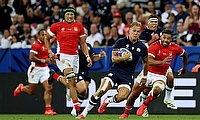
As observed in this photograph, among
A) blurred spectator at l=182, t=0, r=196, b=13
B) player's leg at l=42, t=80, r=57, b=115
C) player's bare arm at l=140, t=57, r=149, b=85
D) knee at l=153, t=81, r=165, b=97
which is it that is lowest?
player's leg at l=42, t=80, r=57, b=115

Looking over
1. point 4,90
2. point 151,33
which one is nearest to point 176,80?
point 151,33

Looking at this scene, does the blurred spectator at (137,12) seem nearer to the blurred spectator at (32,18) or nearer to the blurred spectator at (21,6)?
the blurred spectator at (32,18)

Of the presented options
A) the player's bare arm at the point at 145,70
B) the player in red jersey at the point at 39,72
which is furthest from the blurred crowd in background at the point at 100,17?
the player's bare arm at the point at 145,70

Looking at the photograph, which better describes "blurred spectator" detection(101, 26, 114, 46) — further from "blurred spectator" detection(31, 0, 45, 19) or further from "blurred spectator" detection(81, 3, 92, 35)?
"blurred spectator" detection(31, 0, 45, 19)

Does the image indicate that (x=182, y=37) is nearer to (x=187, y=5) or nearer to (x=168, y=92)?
(x=187, y=5)

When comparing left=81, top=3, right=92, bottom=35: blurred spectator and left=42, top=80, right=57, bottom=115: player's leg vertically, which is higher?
left=81, top=3, right=92, bottom=35: blurred spectator

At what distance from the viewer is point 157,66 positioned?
1606cm

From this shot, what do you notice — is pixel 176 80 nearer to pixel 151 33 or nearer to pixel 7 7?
pixel 151 33

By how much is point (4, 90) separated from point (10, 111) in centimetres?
66

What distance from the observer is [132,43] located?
582 inches

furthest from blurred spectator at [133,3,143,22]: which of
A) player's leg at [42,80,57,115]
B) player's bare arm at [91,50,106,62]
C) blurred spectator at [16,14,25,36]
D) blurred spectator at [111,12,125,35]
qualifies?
player's leg at [42,80,57,115]

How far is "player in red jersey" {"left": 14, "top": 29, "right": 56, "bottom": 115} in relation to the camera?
58.7 feet

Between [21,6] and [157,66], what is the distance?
9818 mm

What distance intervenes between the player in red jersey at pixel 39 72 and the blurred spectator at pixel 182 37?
4.74m
